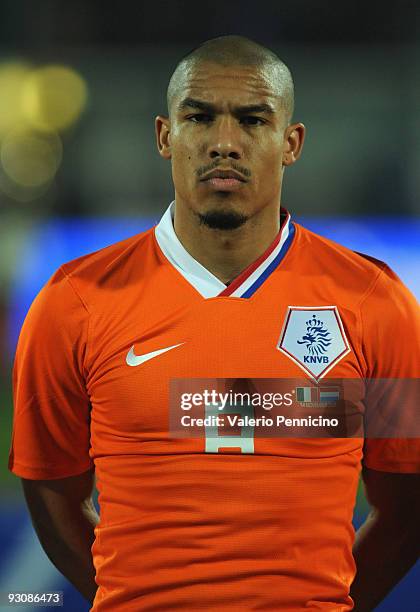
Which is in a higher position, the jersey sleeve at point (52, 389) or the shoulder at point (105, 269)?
the shoulder at point (105, 269)

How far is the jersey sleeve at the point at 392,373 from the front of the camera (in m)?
1.19

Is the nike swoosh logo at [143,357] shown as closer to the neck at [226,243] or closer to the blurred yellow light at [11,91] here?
the neck at [226,243]

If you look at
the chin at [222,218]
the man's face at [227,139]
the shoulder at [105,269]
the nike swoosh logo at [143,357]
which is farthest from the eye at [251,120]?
the nike swoosh logo at [143,357]

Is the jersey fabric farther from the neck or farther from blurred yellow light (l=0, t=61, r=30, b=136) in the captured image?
blurred yellow light (l=0, t=61, r=30, b=136)

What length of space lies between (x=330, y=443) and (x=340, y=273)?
10.7 inches

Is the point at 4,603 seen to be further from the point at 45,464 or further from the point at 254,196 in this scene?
the point at 254,196

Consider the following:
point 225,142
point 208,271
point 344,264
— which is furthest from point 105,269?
point 344,264

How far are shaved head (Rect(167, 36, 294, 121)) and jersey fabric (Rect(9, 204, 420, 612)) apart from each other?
0.66 ft

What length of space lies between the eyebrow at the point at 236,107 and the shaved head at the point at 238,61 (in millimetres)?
34

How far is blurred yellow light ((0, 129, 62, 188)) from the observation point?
4.19 ft

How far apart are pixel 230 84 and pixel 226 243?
0.81ft

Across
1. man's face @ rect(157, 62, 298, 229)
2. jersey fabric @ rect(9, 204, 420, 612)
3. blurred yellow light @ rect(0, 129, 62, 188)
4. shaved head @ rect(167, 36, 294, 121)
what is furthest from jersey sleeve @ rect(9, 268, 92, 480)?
shaved head @ rect(167, 36, 294, 121)

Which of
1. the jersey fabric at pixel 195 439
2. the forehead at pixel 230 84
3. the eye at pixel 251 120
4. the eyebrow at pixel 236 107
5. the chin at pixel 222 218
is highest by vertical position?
the forehead at pixel 230 84

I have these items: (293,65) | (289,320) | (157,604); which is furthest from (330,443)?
(293,65)
